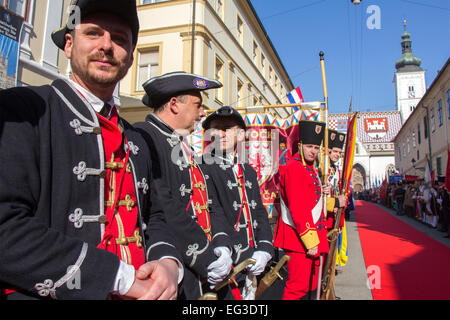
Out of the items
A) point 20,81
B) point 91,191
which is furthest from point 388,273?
point 20,81

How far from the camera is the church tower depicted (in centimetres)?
7069

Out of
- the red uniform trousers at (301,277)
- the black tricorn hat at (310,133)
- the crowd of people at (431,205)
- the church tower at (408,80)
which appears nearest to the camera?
the red uniform trousers at (301,277)

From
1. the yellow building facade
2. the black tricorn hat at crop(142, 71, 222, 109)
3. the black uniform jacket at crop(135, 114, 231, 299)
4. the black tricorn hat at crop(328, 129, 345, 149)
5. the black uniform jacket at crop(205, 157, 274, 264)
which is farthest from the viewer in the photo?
the yellow building facade

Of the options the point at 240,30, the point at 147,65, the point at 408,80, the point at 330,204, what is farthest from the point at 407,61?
the point at 330,204

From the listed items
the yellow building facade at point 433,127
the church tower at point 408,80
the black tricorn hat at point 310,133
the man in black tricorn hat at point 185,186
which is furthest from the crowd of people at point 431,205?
the church tower at point 408,80

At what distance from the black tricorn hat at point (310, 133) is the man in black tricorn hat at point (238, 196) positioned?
136 cm

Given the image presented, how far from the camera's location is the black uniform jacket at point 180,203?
1766mm

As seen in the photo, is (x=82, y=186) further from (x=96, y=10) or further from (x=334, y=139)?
(x=334, y=139)

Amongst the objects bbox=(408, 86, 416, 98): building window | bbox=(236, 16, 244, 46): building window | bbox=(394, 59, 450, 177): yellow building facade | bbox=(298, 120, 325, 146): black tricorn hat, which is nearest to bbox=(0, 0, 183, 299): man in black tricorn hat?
bbox=(298, 120, 325, 146): black tricorn hat

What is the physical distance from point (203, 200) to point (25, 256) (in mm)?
1361

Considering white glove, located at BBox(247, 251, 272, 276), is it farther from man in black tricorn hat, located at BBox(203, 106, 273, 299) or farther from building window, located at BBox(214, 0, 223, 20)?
building window, located at BBox(214, 0, 223, 20)

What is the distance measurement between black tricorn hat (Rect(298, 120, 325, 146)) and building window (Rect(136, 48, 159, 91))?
1023 centimetres

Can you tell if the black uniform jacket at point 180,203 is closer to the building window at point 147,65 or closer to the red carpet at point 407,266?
the red carpet at point 407,266

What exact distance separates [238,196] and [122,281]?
69.5 inches
